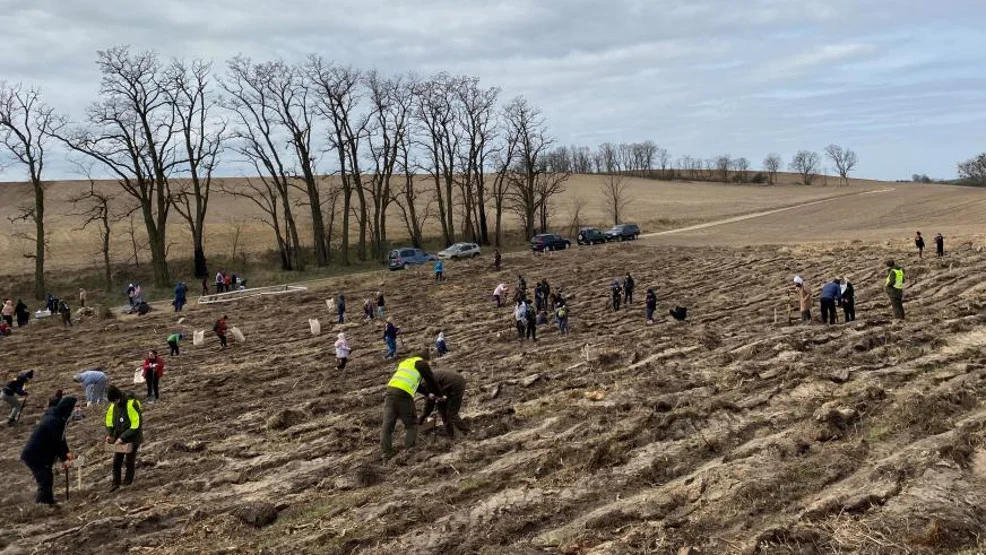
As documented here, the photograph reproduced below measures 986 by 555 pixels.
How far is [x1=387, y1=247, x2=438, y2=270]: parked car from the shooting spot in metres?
43.1

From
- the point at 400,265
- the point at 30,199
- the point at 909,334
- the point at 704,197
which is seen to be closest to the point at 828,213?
the point at 704,197

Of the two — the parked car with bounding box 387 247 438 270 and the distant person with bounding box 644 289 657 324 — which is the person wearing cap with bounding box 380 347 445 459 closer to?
the distant person with bounding box 644 289 657 324

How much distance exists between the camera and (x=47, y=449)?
951 cm

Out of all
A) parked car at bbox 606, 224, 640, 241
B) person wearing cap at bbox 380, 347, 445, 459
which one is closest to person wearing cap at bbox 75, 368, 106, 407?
person wearing cap at bbox 380, 347, 445, 459

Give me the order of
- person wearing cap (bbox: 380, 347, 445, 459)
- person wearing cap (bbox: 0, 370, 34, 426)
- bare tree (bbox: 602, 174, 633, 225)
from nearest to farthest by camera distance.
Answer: person wearing cap (bbox: 380, 347, 445, 459) < person wearing cap (bbox: 0, 370, 34, 426) < bare tree (bbox: 602, 174, 633, 225)

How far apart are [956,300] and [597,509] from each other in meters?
14.8

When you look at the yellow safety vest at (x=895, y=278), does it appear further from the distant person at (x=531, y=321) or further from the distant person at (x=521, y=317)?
the distant person at (x=521, y=317)

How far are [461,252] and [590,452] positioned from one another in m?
38.1

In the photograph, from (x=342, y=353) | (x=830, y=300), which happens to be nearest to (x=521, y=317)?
(x=342, y=353)

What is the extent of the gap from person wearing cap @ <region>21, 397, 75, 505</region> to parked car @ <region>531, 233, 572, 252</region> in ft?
128

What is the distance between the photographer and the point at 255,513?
796cm

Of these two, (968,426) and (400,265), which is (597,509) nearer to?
(968,426)

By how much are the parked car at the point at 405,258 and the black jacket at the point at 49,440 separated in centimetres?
3315

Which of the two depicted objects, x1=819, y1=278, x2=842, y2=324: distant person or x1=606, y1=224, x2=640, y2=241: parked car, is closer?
x1=819, y1=278, x2=842, y2=324: distant person
